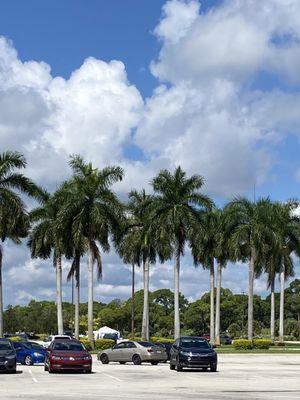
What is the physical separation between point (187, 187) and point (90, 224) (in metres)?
8.84

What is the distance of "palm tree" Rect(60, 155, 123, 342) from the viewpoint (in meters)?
57.3

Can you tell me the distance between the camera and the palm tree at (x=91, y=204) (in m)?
57.3

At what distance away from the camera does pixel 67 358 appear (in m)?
30.2

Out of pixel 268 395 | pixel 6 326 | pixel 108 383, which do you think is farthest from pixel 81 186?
pixel 6 326

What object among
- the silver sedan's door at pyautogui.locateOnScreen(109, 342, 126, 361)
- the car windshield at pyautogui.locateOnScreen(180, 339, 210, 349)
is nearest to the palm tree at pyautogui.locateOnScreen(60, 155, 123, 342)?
the silver sedan's door at pyautogui.locateOnScreen(109, 342, 126, 361)

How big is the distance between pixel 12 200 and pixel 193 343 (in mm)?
22289

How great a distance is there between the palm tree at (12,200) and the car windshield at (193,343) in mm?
21195

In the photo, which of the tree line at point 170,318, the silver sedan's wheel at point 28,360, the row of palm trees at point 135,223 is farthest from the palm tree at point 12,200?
the tree line at point 170,318

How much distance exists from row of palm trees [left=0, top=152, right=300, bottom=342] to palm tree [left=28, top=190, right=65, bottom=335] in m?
0.09

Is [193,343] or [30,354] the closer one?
[193,343]

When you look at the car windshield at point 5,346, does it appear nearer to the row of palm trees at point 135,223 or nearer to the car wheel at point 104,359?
the car wheel at point 104,359

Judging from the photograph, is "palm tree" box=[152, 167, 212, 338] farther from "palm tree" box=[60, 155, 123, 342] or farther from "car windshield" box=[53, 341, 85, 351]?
"car windshield" box=[53, 341, 85, 351]

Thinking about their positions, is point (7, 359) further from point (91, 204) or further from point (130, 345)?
point (91, 204)

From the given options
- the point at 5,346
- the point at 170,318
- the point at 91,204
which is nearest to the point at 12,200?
the point at 91,204
